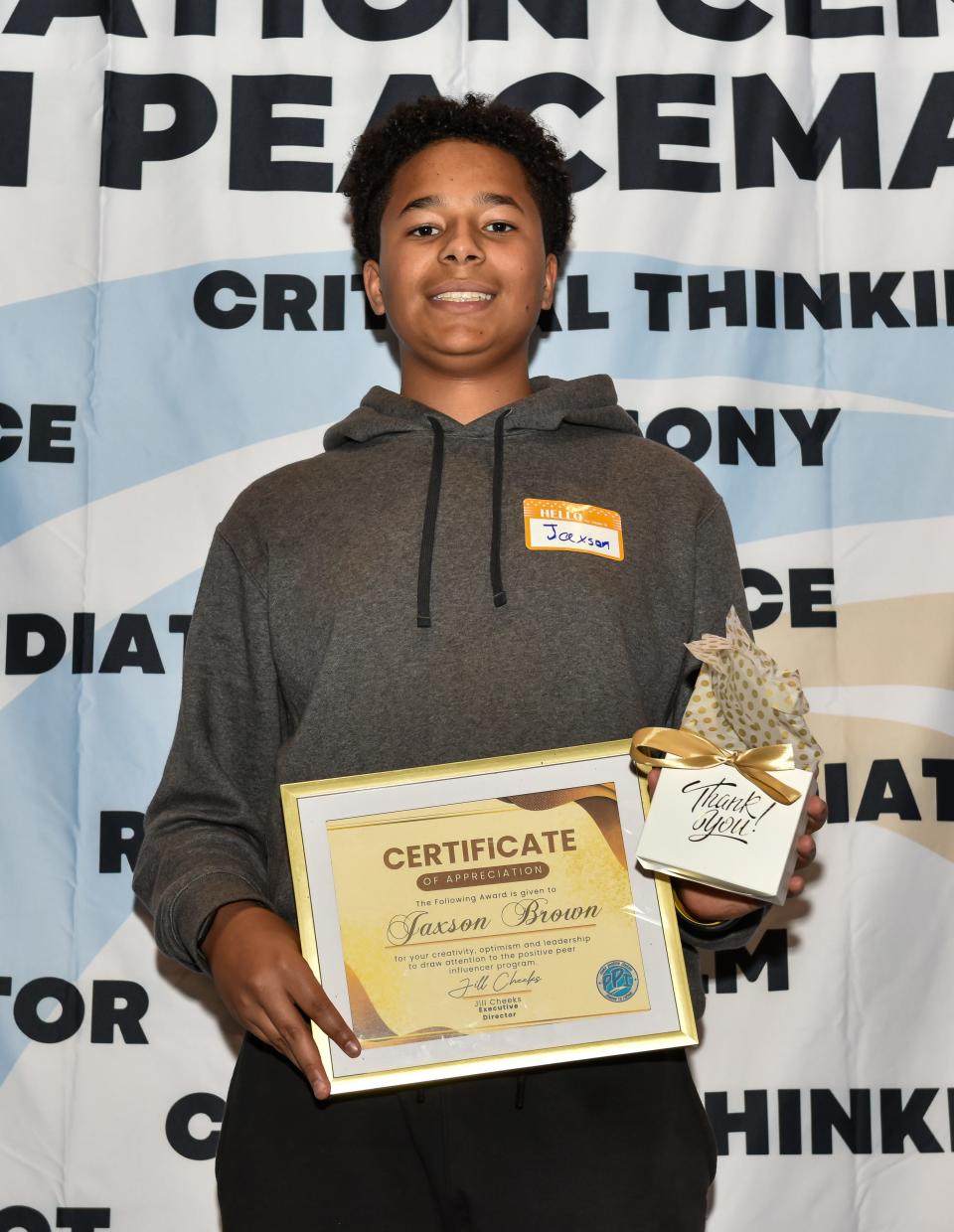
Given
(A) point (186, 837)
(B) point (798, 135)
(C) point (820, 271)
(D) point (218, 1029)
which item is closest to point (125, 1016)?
(D) point (218, 1029)

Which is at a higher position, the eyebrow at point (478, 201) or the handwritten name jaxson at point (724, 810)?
the eyebrow at point (478, 201)

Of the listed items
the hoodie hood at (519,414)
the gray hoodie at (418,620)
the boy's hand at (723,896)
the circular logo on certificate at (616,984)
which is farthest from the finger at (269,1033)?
the hoodie hood at (519,414)

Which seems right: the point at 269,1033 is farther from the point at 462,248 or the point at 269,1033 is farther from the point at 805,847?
the point at 462,248

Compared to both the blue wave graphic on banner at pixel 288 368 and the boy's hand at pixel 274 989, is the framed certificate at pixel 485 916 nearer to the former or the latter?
the boy's hand at pixel 274 989

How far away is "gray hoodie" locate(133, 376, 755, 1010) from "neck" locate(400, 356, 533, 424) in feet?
0.25

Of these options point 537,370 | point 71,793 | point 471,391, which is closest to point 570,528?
point 471,391

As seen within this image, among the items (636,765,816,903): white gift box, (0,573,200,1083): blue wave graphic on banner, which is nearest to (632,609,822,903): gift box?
(636,765,816,903): white gift box

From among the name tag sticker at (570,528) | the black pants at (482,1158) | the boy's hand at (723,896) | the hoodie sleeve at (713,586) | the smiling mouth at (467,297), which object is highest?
the smiling mouth at (467,297)

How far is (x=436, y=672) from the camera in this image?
4.37 ft

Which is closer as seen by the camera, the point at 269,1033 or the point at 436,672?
the point at 269,1033

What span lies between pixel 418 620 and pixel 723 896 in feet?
1.35

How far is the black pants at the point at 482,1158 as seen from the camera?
1.21 meters

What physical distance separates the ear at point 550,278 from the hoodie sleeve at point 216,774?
55 cm

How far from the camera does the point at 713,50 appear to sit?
7.02ft
